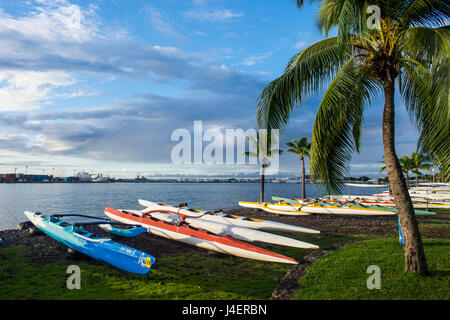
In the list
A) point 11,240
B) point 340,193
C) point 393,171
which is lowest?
point 11,240

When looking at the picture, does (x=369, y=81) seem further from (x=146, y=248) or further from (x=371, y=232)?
(x=146, y=248)

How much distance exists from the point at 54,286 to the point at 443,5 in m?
10.8

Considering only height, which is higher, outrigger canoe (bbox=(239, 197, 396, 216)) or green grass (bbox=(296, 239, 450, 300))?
green grass (bbox=(296, 239, 450, 300))

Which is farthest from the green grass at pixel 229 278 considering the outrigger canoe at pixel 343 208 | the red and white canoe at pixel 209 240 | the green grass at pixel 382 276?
the outrigger canoe at pixel 343 208

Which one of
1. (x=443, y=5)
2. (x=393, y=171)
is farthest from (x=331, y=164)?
(x=443, y=5)

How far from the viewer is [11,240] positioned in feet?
39.5

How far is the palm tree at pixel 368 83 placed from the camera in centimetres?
529

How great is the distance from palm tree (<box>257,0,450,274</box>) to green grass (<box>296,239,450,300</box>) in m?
0.43

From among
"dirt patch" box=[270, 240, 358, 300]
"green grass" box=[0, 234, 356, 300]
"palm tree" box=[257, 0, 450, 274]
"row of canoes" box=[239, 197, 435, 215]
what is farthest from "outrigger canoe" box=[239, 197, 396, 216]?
"palm tree" box=[257, 0, 450, 274]

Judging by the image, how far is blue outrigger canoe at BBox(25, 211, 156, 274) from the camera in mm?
7135

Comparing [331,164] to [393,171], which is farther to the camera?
[331,164]

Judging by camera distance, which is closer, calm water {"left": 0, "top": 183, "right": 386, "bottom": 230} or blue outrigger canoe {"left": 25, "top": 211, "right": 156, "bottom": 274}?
blue outrigger canoe {"left": 25, "top": 211, "right": 156, "bottom": 274}
